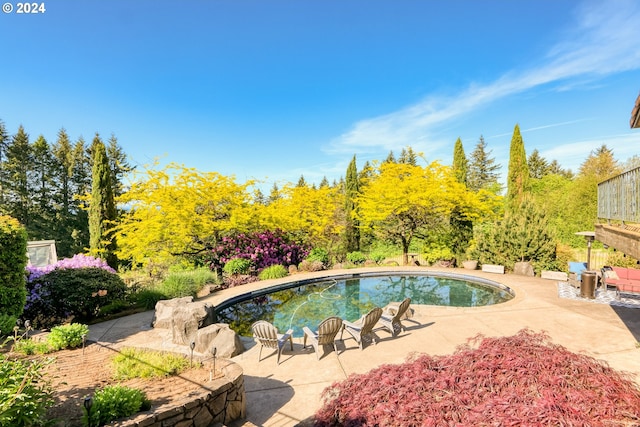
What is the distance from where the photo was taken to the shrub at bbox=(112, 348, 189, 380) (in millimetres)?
4605

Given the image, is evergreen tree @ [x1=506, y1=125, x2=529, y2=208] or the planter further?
evergreen tree @ [x1=506, y1=125, x2=529, y2=208]

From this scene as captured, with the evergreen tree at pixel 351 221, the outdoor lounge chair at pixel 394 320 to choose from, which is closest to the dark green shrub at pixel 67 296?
the outdoor lounge chair at pixel 394 320

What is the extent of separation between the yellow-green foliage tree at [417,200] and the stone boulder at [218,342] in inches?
468

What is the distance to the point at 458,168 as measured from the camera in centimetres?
1828

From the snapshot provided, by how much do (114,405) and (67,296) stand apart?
267 inches

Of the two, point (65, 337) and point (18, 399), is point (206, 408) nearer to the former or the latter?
point (18, 399)

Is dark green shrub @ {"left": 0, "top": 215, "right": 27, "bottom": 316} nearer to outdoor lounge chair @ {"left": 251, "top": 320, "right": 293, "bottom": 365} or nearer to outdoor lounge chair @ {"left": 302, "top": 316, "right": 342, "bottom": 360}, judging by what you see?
outdoor lounge chair @ {"left": 251, "top": 320, "right": 293, "bottom": 365}

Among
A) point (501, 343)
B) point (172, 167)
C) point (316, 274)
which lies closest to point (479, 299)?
point (316, 274)

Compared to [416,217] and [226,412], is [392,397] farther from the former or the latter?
[416,217]

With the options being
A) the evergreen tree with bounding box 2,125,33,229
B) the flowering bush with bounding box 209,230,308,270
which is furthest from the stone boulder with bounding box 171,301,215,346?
the evergreen tree with bounding box 2,125,33,229

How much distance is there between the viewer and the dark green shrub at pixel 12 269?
6793 mm

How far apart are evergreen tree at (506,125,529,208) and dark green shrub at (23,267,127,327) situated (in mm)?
20854

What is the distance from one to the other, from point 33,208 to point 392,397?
124 ft

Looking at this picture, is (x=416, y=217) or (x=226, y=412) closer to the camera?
(x=226, y=412)
